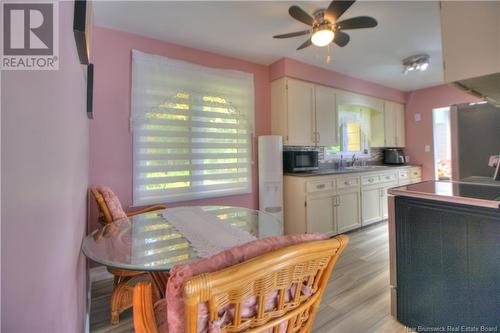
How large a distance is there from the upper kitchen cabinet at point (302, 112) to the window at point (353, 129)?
70 centimetres

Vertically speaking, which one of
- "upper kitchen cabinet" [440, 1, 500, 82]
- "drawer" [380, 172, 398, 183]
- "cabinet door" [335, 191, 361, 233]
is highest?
"upper kitchen cabinet" [440, 1, 500, 82]

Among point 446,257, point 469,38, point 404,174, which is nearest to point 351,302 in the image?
point 446,257

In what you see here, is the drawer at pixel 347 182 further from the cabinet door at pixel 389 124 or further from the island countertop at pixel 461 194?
the cabinet door at pixel 389 124

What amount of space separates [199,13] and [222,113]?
1.06 metres

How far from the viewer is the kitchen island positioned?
4.00ft

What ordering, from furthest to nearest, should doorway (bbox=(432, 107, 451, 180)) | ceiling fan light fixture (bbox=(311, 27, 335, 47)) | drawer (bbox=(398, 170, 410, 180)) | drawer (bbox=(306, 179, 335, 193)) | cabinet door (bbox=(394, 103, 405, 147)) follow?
cabinet door (bbox=(394, 103, 405, 147)) < doorway (bbox=(432, 107, 451, 180)) < drawer (bbox=(398, 170, 410, 180)) < drawer (bbox=(306, 179, 335, 193)) < ceiling fan light fixture (bbox=(311, 27, 335, 47))

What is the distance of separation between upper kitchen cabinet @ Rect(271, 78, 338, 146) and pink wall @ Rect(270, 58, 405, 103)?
0.09 meters

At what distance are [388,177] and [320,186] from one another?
165 cm

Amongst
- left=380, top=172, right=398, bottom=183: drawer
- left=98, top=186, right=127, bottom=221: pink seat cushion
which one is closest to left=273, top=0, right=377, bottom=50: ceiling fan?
left=98, top=186, right=127, bottom=221: pink seat cushion

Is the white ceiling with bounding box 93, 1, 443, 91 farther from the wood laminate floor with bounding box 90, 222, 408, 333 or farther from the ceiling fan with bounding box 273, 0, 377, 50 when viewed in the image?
the wood laminate floor with bounding box 90, 222, 408, 333

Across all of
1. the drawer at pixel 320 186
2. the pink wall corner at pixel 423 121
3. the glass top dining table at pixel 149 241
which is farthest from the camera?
the pink wall corner at pixel 423 121

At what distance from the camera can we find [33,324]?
0.45 meters

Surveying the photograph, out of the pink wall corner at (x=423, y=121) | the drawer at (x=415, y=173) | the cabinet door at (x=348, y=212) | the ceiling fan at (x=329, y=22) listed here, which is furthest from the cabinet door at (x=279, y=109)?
the pink wall corner at (x=423, y=121)

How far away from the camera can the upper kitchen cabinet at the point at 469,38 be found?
1.19m
